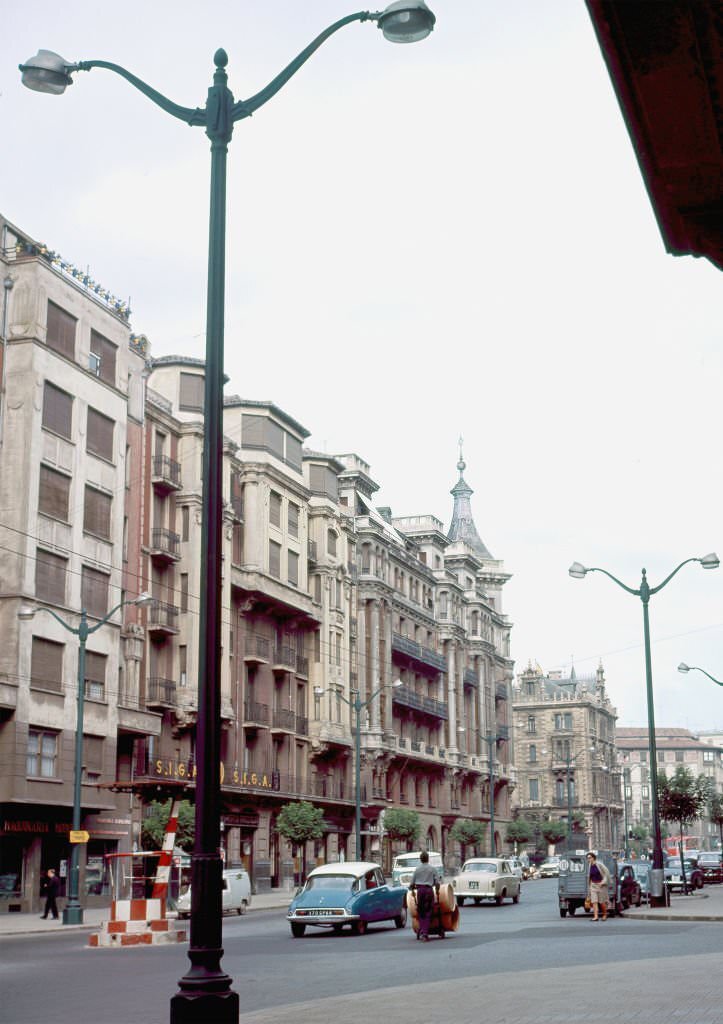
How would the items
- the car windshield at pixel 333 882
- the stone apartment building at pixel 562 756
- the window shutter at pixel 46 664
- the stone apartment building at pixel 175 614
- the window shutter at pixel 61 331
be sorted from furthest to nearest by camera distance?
1. the stone apartment building at pixel 562 756
2. the window shutter at pixel 61 331
3. the stone apartment building at pixel 175 614
4. the window shutter at pixel 46 664
5. the car windshield at pixel 333 882

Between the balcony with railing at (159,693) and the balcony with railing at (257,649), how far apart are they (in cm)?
773

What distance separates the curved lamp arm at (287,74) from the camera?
11.5 meters

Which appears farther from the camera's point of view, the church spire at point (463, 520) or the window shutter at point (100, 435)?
the church spire at point (463, 520)

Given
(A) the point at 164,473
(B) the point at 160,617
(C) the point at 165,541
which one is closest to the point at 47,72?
(B) the point at 160,617


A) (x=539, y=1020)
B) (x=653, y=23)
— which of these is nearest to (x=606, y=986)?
(x=539, y=1020)

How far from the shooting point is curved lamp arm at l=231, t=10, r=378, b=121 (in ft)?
37.6

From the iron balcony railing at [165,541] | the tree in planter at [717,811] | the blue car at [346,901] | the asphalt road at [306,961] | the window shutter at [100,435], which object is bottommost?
the asphalt road at [306,961]

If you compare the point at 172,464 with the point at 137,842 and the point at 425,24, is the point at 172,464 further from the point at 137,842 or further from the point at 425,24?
the point at 425,24

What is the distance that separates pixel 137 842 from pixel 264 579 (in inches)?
608

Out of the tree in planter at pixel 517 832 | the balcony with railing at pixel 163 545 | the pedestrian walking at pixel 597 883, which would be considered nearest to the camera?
the pedestrian walking at pixel 597 883

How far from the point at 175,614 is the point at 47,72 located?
42.8 meters

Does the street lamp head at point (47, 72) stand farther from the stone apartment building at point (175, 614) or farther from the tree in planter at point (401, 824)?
the tree in planter at point (401, 824)

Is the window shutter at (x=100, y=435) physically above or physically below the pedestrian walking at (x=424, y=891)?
above

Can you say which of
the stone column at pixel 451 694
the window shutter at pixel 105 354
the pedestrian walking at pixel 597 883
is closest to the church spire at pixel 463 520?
the stone column at pixel 451 694
